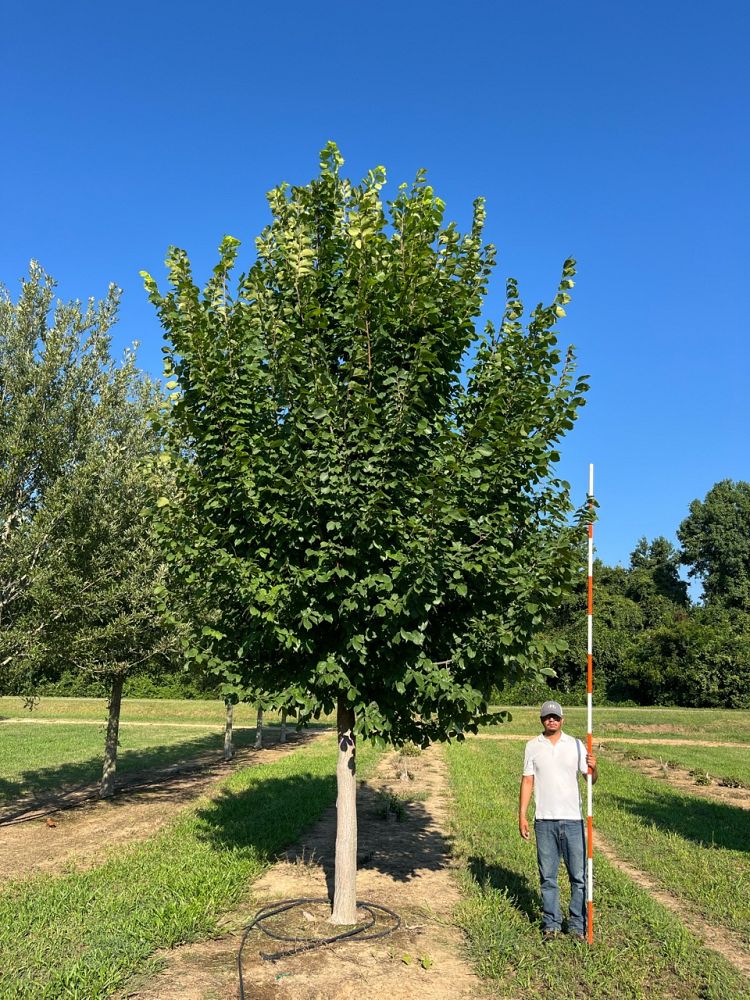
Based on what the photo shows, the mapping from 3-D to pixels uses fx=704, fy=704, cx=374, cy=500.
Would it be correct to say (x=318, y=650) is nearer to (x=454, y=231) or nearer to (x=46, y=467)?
(x=454, y=231)

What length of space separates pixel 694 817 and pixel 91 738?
2523cm

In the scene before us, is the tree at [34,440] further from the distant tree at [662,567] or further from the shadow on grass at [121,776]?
the distant tree at [662,567]

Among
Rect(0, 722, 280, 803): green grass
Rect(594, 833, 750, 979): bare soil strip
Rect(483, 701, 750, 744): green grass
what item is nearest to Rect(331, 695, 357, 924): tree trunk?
Rect(594, 833, 750, 979): bare soil strip

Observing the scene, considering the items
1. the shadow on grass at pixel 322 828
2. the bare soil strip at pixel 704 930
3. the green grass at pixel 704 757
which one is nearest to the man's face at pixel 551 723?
the bare soil strip at pixel 704 930

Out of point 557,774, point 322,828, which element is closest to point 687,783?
point 322,828

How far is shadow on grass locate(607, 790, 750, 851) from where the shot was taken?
12483mm

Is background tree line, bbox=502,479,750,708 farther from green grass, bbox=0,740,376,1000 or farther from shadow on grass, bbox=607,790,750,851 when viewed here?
green grass, bbox=0,740,376,1000

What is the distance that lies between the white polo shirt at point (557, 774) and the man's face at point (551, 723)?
11cm

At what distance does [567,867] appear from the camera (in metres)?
7.29

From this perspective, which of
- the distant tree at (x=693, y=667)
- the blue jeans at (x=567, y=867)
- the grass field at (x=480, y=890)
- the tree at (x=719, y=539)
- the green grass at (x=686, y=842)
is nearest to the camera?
the grass field at (x=480, y=890)

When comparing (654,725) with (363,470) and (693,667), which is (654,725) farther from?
(363,470)

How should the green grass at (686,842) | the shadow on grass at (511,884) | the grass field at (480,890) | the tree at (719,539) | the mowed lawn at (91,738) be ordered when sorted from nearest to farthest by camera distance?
the grass field at (480,890), the shadow on grass at (511,884), the green grass at (686,842), the mowed lawn at (91,738), the tree at (719,539)

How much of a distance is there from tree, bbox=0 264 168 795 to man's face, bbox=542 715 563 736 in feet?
22.9

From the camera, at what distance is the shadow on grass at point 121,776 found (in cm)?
1689
